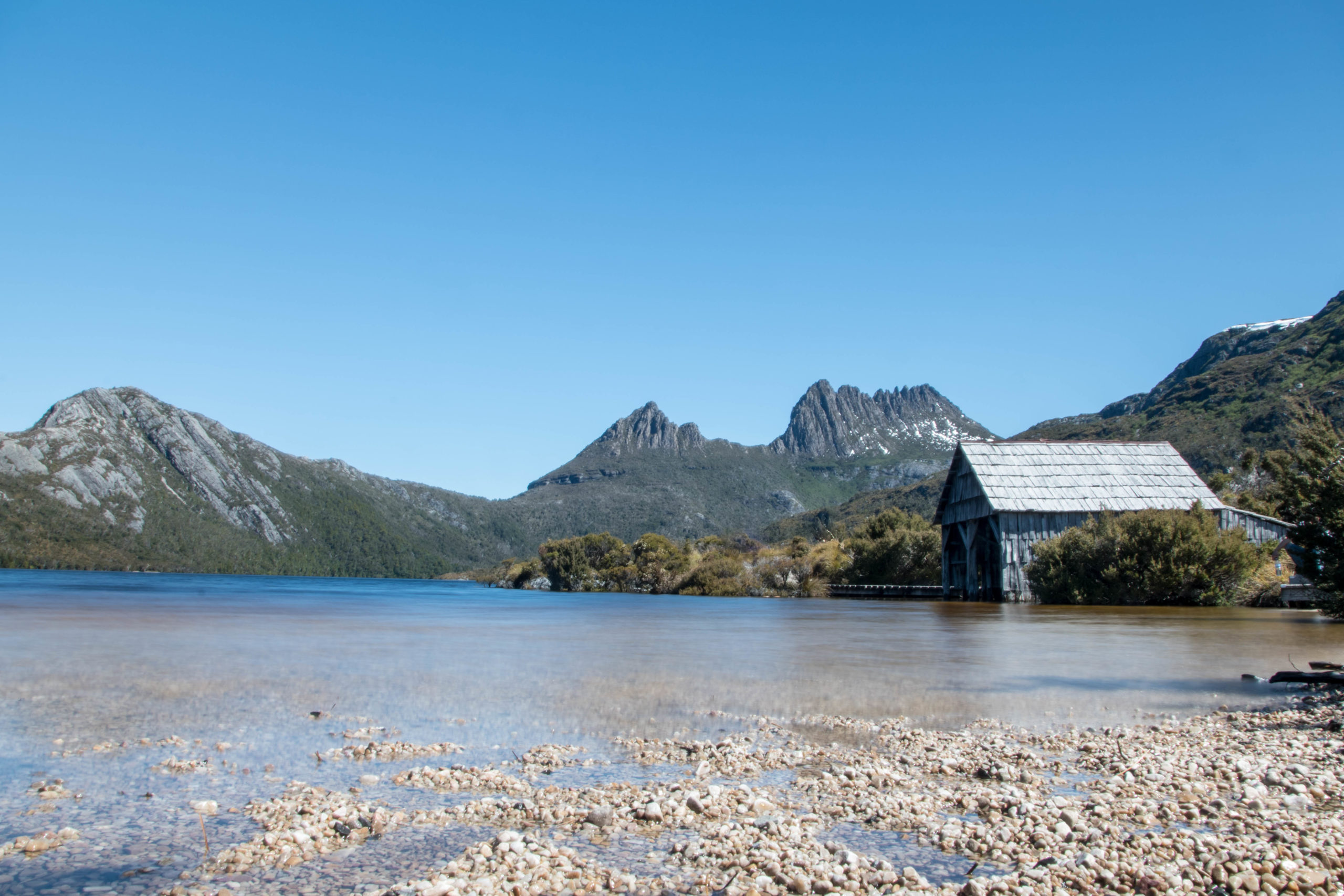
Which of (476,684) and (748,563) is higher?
(748,563)

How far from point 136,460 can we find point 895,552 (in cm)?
14199

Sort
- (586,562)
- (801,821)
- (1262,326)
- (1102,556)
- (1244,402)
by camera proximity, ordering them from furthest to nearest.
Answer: (1262,326) → (1244,402) → (586,562) → (1102,556) → (801,821)

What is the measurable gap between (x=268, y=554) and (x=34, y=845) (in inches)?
6496

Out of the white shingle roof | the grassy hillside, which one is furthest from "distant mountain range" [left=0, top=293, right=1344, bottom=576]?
the white shingle roof

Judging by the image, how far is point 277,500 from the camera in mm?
173375

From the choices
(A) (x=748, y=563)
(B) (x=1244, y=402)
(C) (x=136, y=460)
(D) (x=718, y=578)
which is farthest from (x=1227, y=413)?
(C) (x=136, y=460)

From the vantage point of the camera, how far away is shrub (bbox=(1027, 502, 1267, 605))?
103 ft

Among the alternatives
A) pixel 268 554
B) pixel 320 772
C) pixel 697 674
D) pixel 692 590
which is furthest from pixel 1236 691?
pixel 268 554

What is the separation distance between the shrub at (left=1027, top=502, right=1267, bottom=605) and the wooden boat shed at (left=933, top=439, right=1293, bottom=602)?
5.53ft

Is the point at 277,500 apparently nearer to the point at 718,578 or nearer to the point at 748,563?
the point at 718,578

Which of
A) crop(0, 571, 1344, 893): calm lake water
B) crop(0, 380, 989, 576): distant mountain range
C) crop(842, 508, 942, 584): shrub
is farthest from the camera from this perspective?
crop(0, 380, 989, 576): distant mountain range

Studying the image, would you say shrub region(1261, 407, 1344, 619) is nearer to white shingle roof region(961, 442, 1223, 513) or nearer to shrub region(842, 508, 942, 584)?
white shingle roof region(961, 442, 1223, 513)

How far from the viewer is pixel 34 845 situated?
13.8 feet

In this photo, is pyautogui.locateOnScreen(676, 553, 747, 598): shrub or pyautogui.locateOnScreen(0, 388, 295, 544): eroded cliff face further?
pyautogui.locateOnScreen(0, 388, 295, 544): eroded cliff face
